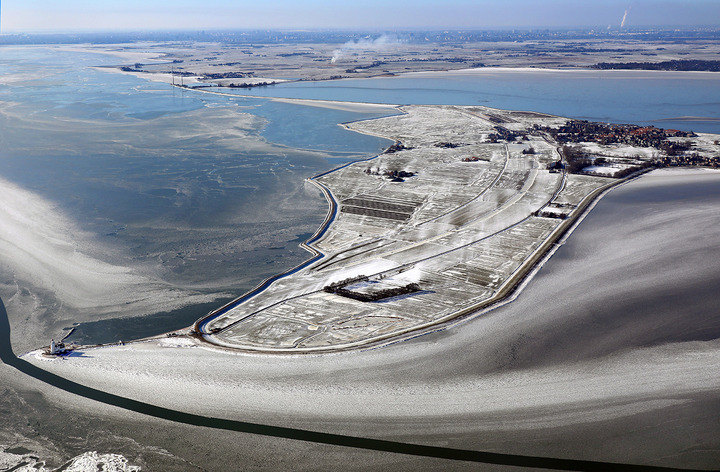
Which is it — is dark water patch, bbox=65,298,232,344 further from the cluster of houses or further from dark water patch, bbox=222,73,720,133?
dark water patch, bbox=222,73,720,133

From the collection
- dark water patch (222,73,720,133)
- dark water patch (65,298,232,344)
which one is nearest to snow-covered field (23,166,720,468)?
dark water patch (65,298,232,344)

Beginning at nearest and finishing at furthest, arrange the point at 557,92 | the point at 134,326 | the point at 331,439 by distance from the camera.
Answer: the point at 331,439, the point at 134,326, the point at 557,92

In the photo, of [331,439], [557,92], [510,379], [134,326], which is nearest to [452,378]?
[510,379]

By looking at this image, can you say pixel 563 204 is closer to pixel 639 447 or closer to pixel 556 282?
pixel 556 282

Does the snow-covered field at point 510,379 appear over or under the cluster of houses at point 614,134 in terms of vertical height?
under

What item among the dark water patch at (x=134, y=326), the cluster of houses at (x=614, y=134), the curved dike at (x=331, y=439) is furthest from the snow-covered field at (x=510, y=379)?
the cluster of houses at (x=614, y=134)

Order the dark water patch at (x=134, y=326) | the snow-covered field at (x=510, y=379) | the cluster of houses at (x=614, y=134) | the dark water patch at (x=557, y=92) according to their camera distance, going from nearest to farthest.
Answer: the snow-covered field at (x=510, y=379) → the dark water patch at (x=134, y=326) → the cluster of houses at (x=614, y=134) → the dark water patch at (x=557, y=92)

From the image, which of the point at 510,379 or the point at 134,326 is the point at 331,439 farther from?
the point at 134,326

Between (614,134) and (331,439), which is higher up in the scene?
(614,134)

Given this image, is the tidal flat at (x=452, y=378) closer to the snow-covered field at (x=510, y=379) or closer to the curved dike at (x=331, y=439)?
the snow-covered field at (x=510, y=379)
